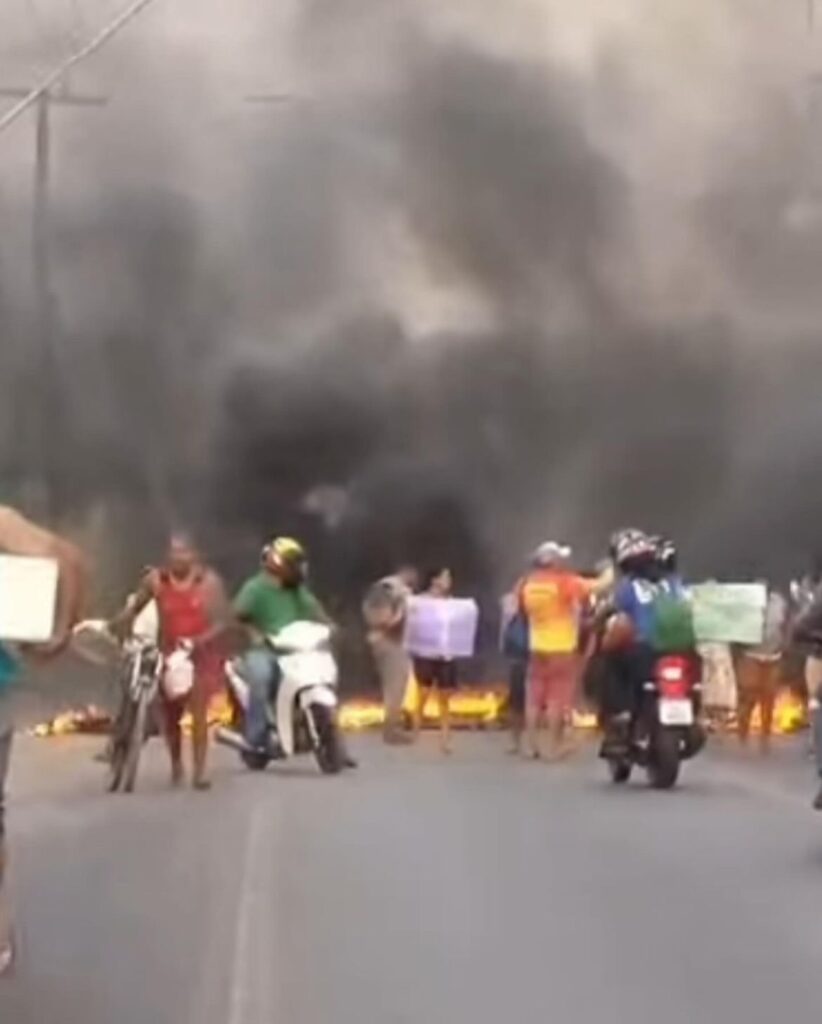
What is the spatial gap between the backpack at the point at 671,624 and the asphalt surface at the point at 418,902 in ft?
2.65

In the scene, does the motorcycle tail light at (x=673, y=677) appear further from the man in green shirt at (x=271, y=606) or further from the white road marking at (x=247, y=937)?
the white road marking at (x=247, y=937)

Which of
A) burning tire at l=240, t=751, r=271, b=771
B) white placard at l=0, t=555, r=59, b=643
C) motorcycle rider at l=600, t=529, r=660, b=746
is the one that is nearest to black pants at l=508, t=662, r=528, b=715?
burning tire at l=240, t=751, r=271, b=771

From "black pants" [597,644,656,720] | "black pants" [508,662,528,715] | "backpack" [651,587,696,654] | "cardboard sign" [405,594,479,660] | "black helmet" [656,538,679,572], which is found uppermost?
"black helmet" [656,538,679,572]

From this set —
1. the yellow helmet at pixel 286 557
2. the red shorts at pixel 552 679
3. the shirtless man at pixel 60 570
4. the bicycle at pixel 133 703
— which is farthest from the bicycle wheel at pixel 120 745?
the shirtless man at pixel 60 570

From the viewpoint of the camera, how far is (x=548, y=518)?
4212 centimetres

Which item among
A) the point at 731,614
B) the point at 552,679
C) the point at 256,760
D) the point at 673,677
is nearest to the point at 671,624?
the point at 673,677

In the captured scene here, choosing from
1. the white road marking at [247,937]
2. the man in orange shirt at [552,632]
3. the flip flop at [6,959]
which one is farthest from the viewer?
the man in orange shirt at [552,632]

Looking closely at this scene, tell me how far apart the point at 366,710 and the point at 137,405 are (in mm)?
11140

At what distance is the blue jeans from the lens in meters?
21.1

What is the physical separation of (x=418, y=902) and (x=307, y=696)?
332 inches

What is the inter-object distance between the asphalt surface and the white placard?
1.31 m

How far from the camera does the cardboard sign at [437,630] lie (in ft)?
82.7

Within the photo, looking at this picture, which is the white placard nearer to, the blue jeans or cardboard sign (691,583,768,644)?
the blue jeans

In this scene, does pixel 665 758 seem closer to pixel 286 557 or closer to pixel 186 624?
pixel 186 624
